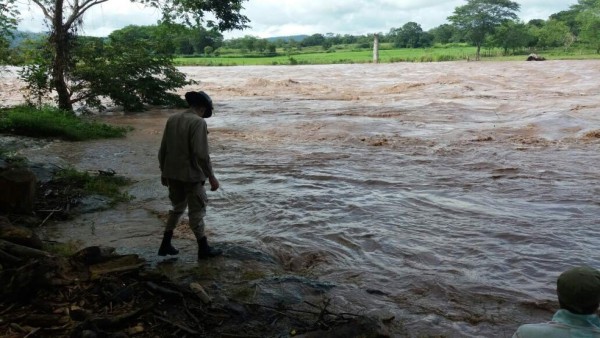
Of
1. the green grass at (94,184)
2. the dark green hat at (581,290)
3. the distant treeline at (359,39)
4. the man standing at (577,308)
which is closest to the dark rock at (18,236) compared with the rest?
the green grass at (94,184)

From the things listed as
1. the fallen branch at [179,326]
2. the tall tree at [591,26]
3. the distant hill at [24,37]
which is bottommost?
the fallen branch at [179,326]

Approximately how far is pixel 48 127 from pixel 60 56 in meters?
4.05

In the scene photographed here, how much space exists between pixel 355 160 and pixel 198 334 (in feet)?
29.9

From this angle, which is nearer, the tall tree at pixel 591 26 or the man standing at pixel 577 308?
the man standing at pixel 577 308

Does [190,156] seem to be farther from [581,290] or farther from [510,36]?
[510,36]

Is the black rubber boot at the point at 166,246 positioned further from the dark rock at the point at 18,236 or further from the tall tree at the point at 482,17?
the tall tree at the point at 482,17

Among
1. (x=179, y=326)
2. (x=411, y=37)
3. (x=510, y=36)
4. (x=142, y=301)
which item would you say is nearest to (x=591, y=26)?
(x=510, y=36)

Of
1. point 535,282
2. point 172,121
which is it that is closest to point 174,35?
point 172,121

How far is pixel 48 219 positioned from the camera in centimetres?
707

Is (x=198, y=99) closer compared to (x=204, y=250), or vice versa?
(x=198, y=99)

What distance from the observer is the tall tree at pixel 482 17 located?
252 feet

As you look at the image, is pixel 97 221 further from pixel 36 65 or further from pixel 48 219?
pixel 36 65

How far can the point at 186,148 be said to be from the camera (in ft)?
17.5

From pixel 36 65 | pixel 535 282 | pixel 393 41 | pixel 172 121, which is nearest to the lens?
pixel 172 121
